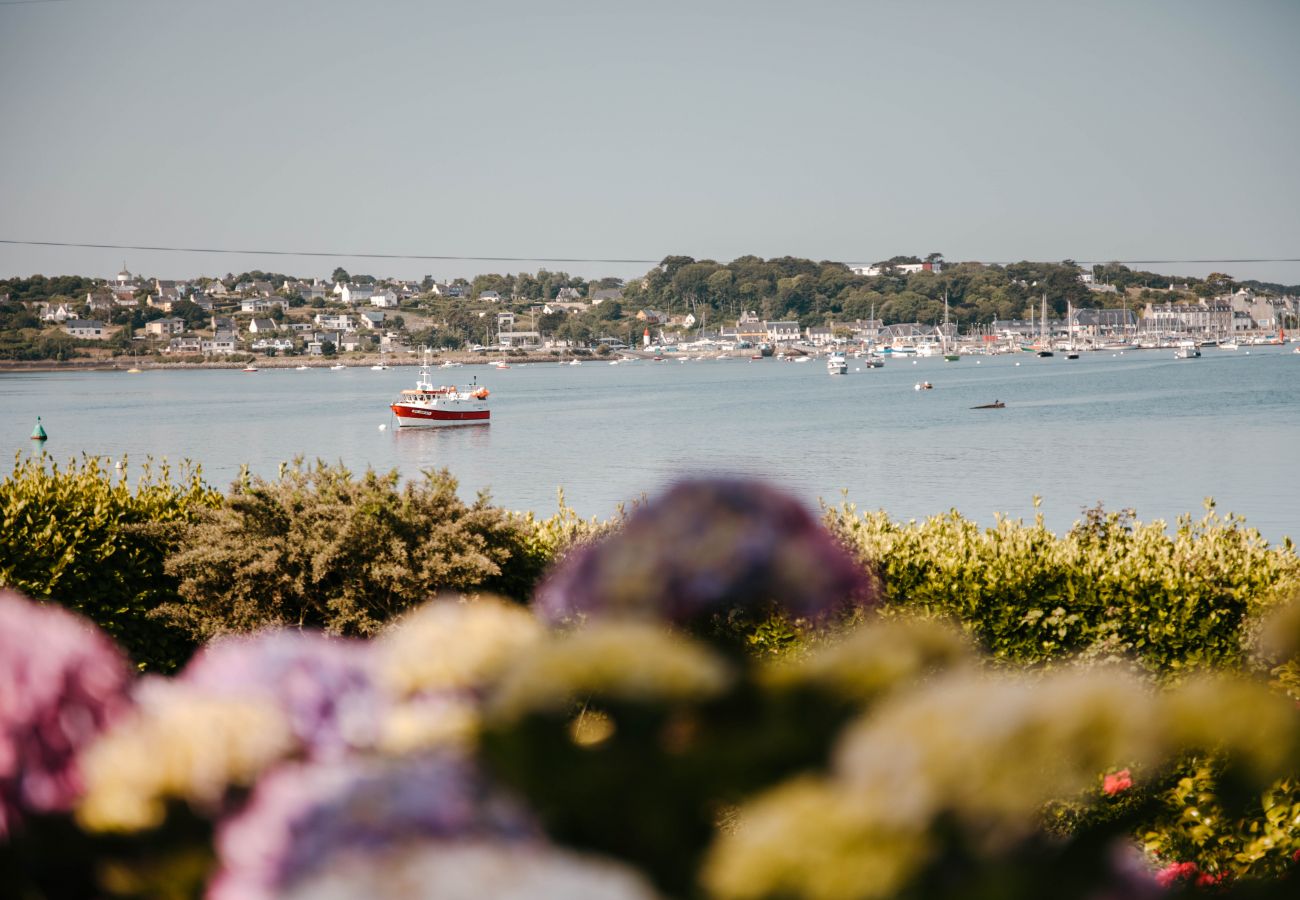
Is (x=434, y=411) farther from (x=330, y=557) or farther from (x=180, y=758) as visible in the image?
(x=180, y=758)

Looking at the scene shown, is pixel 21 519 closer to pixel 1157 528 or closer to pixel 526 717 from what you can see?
pixel 1157 528

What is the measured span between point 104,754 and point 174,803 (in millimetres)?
75

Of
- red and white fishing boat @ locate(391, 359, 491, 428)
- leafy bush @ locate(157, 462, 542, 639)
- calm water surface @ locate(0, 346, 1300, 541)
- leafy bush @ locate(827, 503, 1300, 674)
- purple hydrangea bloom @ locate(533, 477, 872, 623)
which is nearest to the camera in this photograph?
purple hydrangea bloom @ locate(533, 477, 872, 623)

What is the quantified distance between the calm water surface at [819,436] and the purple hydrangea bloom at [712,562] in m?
0.10

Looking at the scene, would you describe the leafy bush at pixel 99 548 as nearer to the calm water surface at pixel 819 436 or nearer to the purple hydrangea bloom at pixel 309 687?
the calm water surface at pixel 819 436

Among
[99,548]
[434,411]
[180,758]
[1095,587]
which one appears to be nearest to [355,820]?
[180,758]

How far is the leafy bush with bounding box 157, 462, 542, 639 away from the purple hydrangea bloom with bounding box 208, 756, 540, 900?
7.29 meters

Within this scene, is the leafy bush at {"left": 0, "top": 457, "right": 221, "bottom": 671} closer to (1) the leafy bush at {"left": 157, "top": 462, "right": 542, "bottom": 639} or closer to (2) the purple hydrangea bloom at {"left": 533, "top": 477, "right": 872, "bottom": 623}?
(1) the leafy bush at {"left": 157, "top": 462, "right": 542, "bottom": 639}

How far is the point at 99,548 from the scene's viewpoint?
8.21 meters

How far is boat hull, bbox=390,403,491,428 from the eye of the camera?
Result: 83.1 meters

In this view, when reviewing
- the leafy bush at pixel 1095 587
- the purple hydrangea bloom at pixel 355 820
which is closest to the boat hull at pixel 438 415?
the leafy bush at pixel 1095 587

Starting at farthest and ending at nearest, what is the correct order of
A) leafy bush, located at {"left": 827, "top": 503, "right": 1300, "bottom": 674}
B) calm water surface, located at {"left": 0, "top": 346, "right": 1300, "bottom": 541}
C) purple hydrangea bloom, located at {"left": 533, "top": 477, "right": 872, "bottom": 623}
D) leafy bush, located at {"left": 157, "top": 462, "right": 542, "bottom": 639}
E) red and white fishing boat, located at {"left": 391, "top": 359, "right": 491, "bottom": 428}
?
red and white fishing boat, located at {"left": 391, "top": 359, "right": 491, "bottom": 428}, calm water surface, located at {"left": 0, "top": 346, "right": 1300, "bottom": 541}, leafy bush, located at {"left": 157, "top": 462, "right": 542, "bottom": 639}, leafy bush, located at {"left": 827, "top": 503, "right": 1300, "bottom": 674}, purple hydrangea bloom, located at {"left": 533, "top": 477, "right": 872, "bottom": 623}

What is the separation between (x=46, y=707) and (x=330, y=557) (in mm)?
7350

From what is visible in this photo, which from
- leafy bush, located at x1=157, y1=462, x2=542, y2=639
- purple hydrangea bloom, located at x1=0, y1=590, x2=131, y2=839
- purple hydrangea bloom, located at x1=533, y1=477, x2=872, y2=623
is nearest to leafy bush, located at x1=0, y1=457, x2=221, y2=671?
leafy bush, located at x1=157, y1=462, x2=542, y2=639
